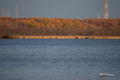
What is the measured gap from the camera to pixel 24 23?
76.8 m

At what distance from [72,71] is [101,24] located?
255 ft

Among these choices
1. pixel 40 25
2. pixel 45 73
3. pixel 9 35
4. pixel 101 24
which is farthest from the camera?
pixel 101 24

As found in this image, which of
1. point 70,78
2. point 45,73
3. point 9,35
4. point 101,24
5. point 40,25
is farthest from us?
point 101,24

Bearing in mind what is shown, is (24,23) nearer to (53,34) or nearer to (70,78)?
(53,34)

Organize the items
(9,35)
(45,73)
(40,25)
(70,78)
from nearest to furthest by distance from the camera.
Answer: (70,78)
(45,73)
(9,35)
(40,25)

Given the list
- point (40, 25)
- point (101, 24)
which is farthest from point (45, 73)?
point (101, 24)

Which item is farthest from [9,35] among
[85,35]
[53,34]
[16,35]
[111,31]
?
[111,31]

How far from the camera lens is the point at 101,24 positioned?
9056 centimetres

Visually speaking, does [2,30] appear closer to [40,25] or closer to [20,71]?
[40,25]

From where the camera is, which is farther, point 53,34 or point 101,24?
point 101,24

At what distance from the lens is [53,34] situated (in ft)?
190

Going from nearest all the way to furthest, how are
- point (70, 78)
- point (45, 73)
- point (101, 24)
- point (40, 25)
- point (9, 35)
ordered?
1. point (70, 78)
2. point (45, 73)
3. point (9, 35)
4. point (40, 25)
5. point (101, 24)

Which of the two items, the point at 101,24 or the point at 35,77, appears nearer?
the point at 35,77

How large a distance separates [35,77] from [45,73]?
1.10 metres
